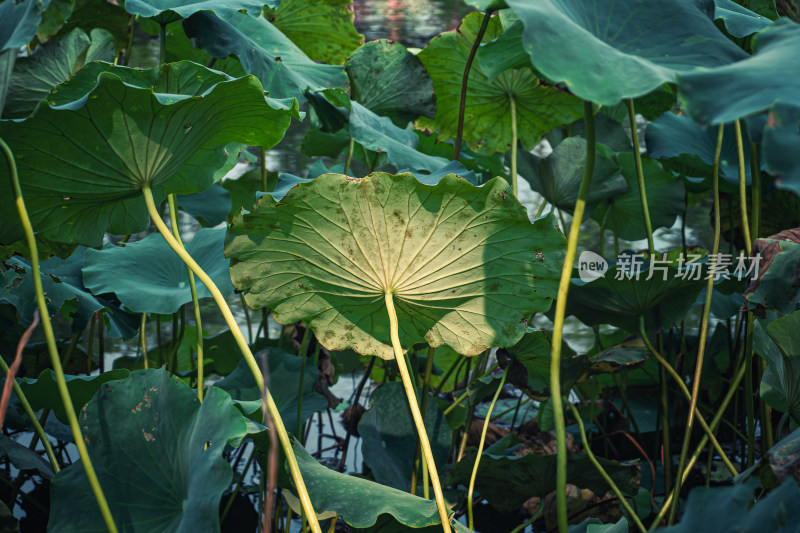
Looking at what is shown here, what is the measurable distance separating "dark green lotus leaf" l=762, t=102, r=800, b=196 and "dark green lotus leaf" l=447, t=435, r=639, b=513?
1.84 feet

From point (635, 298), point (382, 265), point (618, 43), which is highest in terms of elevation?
point (618, 43)

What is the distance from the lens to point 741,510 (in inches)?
16.0

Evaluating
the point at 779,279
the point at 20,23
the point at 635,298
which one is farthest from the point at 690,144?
the point at 20,23

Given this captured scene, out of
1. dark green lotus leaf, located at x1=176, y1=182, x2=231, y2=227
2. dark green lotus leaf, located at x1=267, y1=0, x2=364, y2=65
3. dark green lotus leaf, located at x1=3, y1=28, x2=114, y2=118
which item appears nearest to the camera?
dark green lotus leaf, located at x1=3, y1=28, x2=114, y2=118

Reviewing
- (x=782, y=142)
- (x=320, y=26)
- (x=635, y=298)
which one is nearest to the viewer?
(x=782, y=142)

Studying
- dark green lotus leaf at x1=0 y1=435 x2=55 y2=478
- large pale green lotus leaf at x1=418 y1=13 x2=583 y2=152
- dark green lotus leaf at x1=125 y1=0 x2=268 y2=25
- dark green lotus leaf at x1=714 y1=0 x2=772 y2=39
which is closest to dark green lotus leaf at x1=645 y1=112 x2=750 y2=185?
large pale green lotus leaf at x1=418 y1=13 x2=583 y2=152

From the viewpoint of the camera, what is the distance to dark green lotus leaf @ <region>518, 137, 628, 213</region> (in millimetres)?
1094

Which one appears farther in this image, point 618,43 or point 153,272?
point 153,272

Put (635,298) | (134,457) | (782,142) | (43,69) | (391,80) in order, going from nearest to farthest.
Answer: (782,142), (134,457), (635,298), (43,69), (391,80)

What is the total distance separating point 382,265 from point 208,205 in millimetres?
681

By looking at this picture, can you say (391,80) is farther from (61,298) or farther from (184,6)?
(61,298)

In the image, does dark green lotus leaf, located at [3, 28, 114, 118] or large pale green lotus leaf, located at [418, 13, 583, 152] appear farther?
large pale green lotus leaf, located at [418, 13, 583, 152]

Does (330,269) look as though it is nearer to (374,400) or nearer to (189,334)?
(374,400)

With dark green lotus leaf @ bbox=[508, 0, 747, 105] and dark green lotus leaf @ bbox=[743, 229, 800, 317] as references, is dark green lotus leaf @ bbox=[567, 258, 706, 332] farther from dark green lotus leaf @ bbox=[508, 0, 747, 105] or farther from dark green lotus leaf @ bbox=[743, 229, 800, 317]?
dark green lotus leaf @ bbox=[508, 0, 747, 105]
